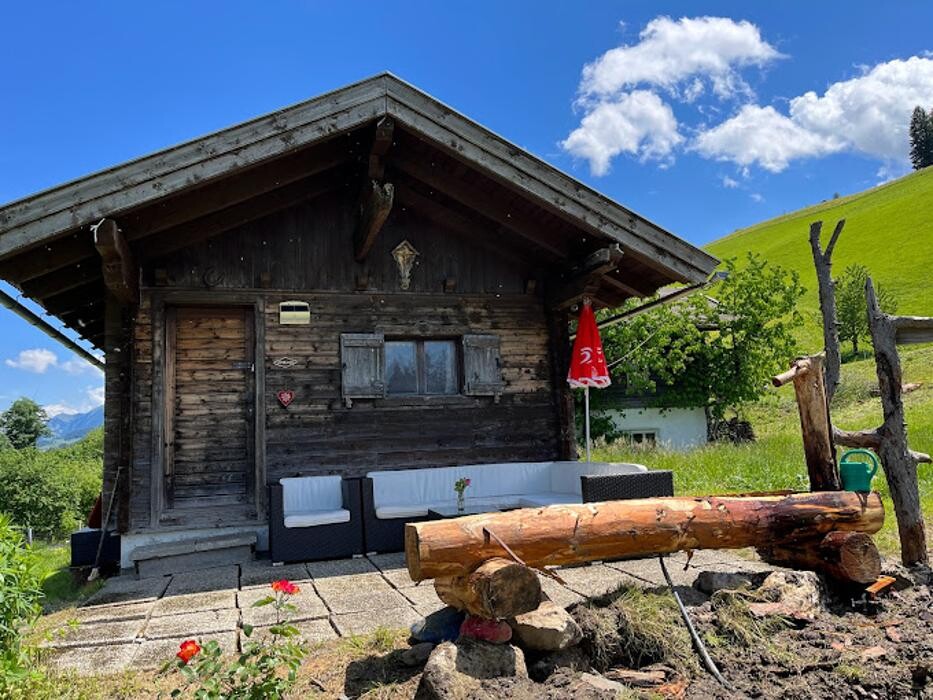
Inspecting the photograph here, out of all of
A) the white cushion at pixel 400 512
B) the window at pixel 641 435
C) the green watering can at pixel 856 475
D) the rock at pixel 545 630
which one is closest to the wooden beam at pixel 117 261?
the white cushion at pixel 400 512

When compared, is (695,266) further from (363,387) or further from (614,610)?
(614,610)

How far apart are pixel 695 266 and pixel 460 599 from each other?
4534 millimetres

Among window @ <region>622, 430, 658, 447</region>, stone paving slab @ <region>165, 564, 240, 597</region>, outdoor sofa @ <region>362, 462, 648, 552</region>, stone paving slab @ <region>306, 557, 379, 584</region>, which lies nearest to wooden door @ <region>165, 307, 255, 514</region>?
stone paving slab @ <region>165, 564, 240, 597</region>

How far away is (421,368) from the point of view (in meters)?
7.60

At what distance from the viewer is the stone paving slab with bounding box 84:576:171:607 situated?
5.13 metres

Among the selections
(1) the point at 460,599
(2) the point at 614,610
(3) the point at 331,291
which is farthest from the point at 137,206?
(2) the point at 614,610

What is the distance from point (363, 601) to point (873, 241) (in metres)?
47.4

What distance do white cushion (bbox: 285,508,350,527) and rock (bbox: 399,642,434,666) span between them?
2988 millimetres

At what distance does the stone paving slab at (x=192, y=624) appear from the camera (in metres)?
4.13

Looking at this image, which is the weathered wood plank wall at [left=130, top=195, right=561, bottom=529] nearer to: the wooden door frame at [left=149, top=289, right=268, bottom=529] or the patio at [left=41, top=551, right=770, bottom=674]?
the wooden door frame at [left=149, top=289, right=268, bottom=529]

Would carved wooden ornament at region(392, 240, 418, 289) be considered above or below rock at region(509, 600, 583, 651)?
above

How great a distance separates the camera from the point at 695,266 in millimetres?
6699

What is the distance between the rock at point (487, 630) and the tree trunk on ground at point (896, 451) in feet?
10.2

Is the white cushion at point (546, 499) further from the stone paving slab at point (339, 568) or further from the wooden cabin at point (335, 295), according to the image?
the stone paving slab at point (339, 568)
